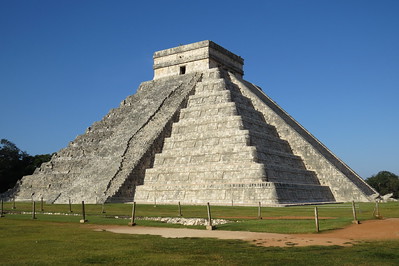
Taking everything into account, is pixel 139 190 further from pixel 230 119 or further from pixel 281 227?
pixel 281 227

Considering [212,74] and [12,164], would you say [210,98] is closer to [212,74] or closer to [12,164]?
[212,74]

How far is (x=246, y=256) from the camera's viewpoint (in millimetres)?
8953

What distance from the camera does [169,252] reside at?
956 centimetres

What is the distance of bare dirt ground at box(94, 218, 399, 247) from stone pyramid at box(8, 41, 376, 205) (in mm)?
11413

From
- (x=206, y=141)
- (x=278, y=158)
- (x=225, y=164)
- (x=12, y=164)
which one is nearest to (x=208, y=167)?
(x=225, y=164)

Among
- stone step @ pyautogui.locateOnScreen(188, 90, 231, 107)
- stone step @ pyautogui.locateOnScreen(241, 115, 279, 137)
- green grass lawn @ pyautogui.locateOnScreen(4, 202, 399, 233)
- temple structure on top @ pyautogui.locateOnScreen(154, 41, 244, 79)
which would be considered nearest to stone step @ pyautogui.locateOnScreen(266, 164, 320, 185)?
stone step @ pyautogui.locateOnScreen(241, 115, 279, 137)

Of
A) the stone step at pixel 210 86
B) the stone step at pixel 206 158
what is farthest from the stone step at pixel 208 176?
the stone step at pixel 210 86

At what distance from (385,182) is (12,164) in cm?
4881

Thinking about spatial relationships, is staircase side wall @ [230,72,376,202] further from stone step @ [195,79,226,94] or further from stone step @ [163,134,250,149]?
stone step @ [163,134,250,149]

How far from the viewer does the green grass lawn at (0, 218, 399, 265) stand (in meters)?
8.41

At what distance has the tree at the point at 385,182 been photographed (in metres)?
60.3

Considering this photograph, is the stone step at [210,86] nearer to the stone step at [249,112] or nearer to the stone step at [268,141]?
the stone step at [249,112]

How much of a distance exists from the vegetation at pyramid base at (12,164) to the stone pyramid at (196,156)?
28.9 feet

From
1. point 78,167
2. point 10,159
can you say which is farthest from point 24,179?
point 10,159
